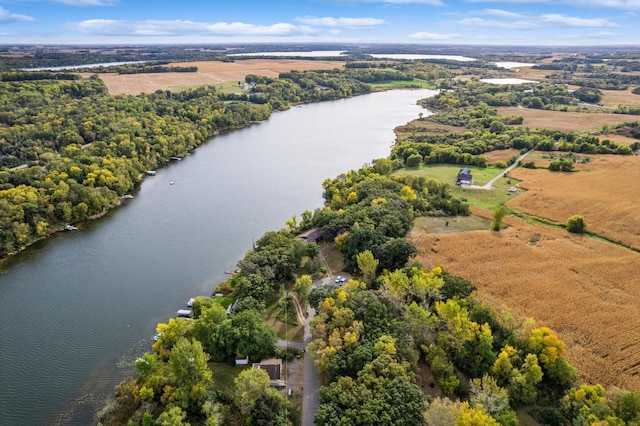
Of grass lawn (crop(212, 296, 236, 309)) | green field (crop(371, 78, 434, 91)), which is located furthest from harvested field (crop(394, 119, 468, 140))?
green field (crop(371, 78, 434, 91))

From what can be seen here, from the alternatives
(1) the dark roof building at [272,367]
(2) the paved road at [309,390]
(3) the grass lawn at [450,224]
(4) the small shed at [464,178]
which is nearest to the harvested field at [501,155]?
(4) the small shed at [464,178]

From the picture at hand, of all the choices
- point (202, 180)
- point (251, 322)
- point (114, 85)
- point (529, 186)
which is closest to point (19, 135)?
point (202, 180)

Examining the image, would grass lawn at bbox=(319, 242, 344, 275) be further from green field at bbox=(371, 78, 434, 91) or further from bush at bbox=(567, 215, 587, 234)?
green field at bbox=(371, 78, 434, 91)

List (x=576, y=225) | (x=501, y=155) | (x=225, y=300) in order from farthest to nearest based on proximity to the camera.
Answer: (x=501, y=155), (x=576, y=225), (x=225, y=300)

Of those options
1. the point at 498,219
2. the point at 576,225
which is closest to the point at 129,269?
the point at 498,219

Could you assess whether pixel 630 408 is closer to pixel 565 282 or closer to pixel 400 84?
pixel 565 282

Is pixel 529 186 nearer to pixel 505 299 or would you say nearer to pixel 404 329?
pixel 505 299
